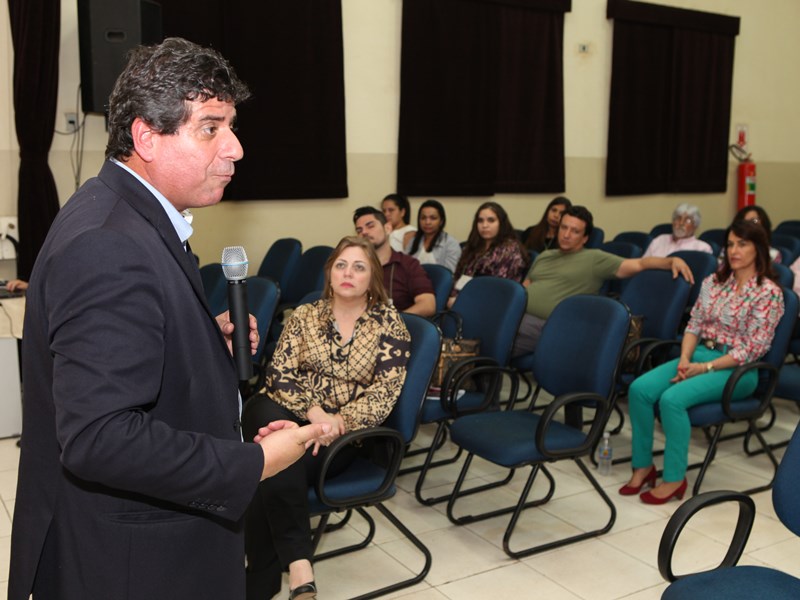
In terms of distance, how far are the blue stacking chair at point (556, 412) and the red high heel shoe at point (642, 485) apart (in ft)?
0.81

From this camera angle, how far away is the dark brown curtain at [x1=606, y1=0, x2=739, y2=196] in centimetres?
873

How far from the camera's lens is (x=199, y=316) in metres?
1.29

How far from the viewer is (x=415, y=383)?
9.98 feet

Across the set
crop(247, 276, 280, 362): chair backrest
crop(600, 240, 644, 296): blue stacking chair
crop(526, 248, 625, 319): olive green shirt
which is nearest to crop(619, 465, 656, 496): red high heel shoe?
crop(526, 248, 625, 319): olive green shirt

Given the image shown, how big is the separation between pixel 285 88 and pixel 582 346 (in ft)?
13.5

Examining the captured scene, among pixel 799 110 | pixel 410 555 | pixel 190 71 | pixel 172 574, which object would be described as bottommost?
pixel 410 555

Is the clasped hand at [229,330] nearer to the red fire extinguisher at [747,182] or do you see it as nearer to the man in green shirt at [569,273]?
the man in green shirt at [569,273]

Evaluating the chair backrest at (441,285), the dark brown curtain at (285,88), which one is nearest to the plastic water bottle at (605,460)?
the chair backrest at (441,285)

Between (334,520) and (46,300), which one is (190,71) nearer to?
(46,300)

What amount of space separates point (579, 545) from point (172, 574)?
7.43 ft

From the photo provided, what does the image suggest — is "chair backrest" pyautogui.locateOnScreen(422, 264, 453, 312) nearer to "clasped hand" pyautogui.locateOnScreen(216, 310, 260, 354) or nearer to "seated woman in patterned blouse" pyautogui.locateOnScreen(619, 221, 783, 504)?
"seated woman in patterned blouse" pyautogui.locateOnScreen(619, 221, 783, 504)

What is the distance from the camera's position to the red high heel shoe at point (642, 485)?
371 centimetres

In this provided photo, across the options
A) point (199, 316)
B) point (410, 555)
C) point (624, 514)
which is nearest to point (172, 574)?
point (199, 316)

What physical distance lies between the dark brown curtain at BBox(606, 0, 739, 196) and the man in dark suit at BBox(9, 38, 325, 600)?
26.3ft
